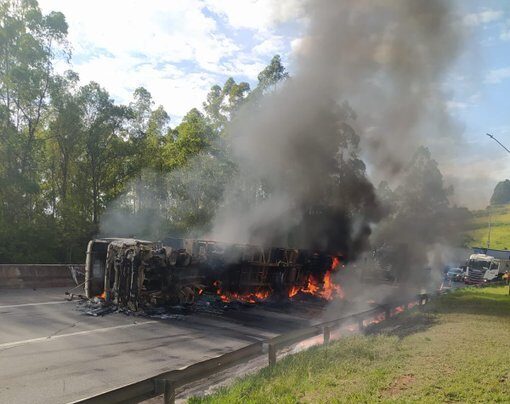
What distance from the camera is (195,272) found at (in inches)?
A: 551

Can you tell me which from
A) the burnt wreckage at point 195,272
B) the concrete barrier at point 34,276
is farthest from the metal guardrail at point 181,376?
the concrete barrier at point 34,276

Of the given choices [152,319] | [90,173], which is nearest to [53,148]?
[90,173]

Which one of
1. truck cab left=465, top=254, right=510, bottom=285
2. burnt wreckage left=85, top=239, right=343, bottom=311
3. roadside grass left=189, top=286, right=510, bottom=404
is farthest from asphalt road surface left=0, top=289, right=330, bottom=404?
truck cab left=465, top=254, right=510, bottom=285

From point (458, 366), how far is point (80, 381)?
5.85 m

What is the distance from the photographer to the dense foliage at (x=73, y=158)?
21.0 m

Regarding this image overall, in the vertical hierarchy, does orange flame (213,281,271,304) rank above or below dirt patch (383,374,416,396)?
below

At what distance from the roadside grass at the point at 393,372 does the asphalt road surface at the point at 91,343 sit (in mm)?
1861

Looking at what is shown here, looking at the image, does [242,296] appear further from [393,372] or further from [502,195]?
[502,195]

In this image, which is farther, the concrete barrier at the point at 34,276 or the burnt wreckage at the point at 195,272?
the concrete barrier at the point at 34,276

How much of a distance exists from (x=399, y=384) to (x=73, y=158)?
2382 cm

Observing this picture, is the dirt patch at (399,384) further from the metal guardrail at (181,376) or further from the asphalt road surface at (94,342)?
the asphalt road surface at (94,342)

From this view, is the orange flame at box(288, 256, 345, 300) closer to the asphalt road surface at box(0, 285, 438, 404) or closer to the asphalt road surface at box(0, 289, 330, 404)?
the asphalt road surface at box(0, 285, 438, 404)

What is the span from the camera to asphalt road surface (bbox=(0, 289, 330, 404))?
6301mm

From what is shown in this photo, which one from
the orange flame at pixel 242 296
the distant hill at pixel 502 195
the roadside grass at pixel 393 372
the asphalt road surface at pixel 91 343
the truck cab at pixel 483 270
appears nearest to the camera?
the roadside grass at pixel 393 372
